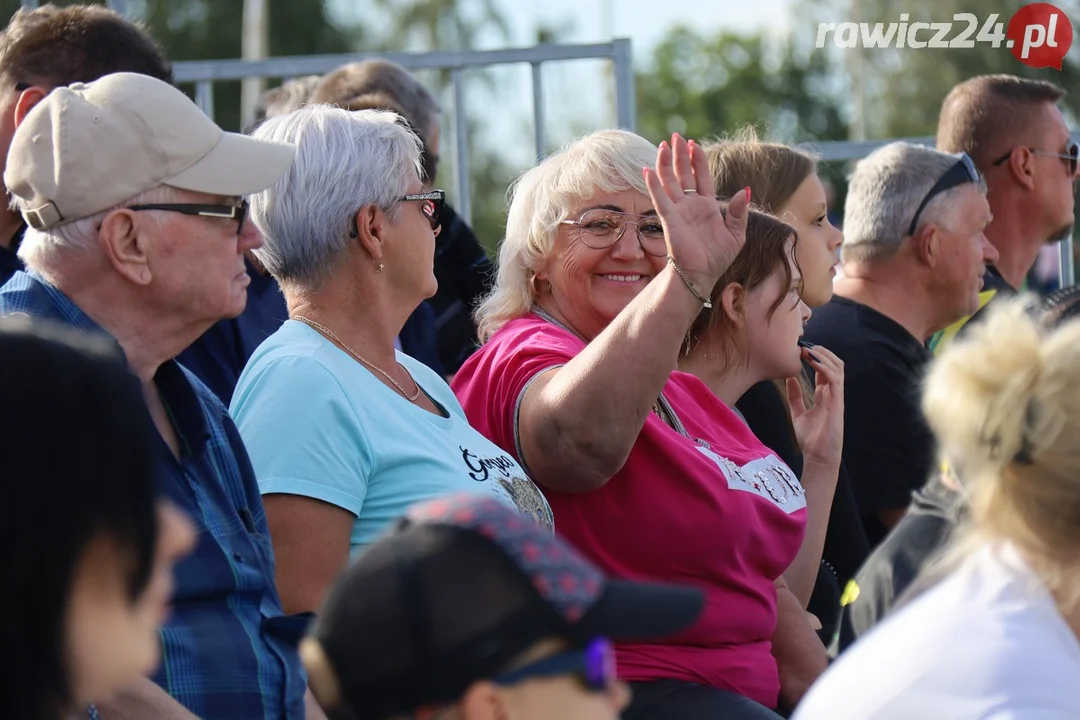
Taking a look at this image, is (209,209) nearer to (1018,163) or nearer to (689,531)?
(689,531)

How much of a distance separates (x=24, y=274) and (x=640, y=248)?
1606 millimetres

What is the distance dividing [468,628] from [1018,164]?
4.83 m

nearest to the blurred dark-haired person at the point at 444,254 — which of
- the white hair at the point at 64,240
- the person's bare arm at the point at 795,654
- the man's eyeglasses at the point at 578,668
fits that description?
→ the person's bare arm at the point at 795,654

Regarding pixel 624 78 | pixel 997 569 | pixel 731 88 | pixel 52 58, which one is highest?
pixel 52 58

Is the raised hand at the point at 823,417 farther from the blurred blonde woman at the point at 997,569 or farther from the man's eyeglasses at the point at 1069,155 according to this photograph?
the man's eyeglasses at the point at 1069,155

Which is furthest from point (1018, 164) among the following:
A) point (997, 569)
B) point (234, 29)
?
point (234, 29)

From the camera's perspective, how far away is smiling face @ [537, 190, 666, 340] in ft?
11.8

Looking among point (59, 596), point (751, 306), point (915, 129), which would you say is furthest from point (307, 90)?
point (915, 129)

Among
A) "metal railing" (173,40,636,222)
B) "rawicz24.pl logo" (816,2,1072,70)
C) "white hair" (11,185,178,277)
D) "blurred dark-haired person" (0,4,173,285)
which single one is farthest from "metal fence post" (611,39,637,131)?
"white hair" (11,185,178,277)

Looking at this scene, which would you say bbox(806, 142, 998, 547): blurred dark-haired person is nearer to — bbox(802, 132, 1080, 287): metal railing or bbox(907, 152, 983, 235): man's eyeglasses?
bbox(907, 152, 983, 235): man's eyeglasses

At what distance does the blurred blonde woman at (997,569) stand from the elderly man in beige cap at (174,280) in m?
1.03

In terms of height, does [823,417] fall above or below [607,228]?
below

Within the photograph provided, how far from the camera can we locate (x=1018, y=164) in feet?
18.9

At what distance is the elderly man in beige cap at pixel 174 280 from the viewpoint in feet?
8.20
